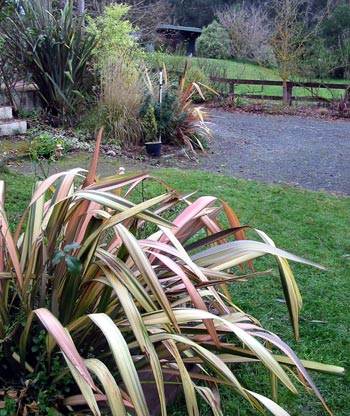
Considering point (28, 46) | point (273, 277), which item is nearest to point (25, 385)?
point (273, 277)

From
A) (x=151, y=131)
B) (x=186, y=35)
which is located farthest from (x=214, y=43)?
(x=151, y=131)

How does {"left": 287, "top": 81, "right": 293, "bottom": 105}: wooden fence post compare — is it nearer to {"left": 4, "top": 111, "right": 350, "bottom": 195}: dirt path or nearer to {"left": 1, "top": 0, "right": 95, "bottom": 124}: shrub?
{"left": 4, "top": 111, "right": 350, "bottom": 195}: dirt path

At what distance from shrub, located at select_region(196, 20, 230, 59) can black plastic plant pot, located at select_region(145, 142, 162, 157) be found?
2090 cm

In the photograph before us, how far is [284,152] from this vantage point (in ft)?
26.4

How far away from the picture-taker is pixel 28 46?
7.91 meters

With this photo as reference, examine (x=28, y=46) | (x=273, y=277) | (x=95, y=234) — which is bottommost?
(x=273, y=277)

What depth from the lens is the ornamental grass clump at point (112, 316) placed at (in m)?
1.58

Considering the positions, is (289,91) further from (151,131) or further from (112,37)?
(151,131)

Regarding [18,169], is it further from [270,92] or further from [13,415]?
[270,92]

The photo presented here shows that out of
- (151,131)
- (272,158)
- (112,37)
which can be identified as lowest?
(272,158)

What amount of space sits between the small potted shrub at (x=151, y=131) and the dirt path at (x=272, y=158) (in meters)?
0.17

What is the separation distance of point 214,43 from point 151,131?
2069cm

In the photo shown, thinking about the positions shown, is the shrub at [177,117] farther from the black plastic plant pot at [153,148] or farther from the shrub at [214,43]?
the shrub at [214,43]

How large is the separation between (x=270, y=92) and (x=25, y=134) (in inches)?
499
